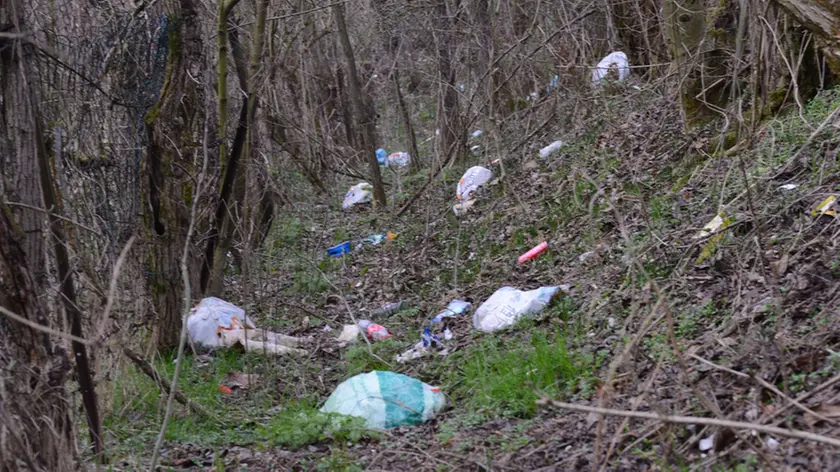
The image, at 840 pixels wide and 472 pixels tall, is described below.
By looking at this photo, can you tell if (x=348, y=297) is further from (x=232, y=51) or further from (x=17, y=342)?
(x=17, y=342)

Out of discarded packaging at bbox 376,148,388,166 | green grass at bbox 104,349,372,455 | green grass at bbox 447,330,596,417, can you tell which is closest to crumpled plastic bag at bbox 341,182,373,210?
discarded packaging at bbox 376,148,388,166

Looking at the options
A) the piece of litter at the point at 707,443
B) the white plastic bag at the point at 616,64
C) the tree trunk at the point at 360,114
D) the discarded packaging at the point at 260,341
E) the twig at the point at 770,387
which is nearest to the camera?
the twig at the point at 770,387

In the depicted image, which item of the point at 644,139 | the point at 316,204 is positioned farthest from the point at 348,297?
the point at 316,204

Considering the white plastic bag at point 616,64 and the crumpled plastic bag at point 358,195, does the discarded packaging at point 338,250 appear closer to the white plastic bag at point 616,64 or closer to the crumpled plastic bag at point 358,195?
the crumpled plastic bag at point 358,195

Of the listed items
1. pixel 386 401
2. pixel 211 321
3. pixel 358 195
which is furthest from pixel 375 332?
pixel 358 195

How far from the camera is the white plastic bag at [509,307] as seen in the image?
4.99 m

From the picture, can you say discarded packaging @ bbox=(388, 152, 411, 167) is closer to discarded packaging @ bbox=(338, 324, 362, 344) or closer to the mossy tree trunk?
the mossy tree trunk

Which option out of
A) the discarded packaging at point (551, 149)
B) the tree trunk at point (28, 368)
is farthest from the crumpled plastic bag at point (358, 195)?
the tree trunk at point (28, 368)

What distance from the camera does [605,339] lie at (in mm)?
4242

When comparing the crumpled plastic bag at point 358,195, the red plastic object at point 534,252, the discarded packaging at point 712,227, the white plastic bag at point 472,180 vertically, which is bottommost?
the crumpled plastic bag at point 358,195

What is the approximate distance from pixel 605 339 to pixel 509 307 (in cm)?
93

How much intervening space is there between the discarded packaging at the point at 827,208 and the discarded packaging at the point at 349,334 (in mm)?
3007

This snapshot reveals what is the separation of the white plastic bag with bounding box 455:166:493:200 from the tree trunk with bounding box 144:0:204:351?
3295 mm

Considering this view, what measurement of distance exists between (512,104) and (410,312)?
16.9 ft
